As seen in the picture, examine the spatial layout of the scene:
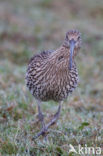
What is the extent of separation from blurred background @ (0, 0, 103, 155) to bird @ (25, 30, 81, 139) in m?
0.50

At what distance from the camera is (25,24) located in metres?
14.4

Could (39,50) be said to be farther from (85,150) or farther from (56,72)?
(85,150)

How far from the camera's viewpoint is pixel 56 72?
6359mm

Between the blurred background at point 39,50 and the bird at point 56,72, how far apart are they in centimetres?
50

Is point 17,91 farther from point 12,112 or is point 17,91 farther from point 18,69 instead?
point 18,69

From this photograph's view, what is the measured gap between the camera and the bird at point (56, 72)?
20.3 ft

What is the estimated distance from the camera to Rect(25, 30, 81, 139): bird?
6.18 m

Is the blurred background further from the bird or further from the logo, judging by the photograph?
the bird

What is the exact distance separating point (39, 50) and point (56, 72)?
589 cm

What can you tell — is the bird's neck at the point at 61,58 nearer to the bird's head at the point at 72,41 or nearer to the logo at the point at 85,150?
the bird's head at the point at 72,41

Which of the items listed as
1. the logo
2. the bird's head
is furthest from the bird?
the logo

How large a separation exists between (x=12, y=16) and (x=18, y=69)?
15.9 ft

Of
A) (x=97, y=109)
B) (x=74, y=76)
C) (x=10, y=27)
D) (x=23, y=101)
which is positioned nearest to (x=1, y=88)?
(x=23, y=101)

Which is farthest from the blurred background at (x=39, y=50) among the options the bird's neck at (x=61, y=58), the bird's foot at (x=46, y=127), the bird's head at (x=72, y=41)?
the bird's head at (x=72, y=41)
